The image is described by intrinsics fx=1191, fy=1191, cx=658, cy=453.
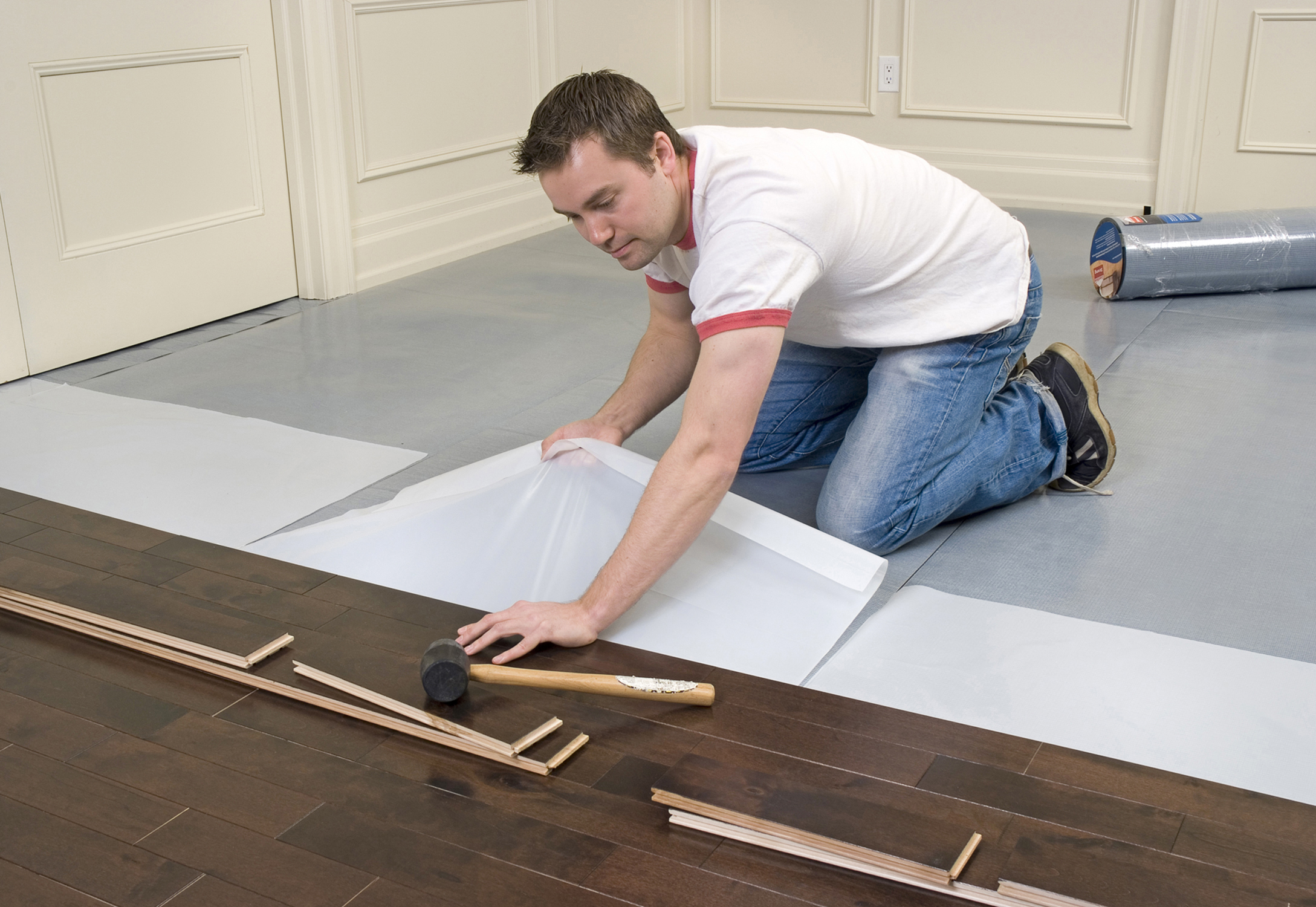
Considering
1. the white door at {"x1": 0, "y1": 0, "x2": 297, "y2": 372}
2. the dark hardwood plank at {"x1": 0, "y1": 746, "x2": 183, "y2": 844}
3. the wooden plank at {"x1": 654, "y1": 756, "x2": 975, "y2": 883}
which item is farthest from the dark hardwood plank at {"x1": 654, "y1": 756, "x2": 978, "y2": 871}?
the white door at {"x1": 0, "y1": 0, "x2": 297, "y2": 372}

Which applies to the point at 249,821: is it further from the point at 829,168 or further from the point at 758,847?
the point at 829,168

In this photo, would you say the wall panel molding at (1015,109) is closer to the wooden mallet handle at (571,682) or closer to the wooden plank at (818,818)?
the wooden mallet handle at (571,682)

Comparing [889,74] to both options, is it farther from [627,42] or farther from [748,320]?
[748,320]

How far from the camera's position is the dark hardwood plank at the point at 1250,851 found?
1.11m

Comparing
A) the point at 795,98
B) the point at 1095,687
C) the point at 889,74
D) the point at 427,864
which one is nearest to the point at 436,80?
the point at 795,98

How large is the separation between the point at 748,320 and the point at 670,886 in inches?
29.9

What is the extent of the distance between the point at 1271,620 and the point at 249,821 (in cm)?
153

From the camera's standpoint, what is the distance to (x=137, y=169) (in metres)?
3.32

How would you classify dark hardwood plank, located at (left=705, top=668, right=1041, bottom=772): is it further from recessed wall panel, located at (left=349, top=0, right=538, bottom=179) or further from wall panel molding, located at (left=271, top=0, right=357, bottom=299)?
recessed wall panel, located at (left=349, top=0, right=538, bottom=179)

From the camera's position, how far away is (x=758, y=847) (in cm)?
118

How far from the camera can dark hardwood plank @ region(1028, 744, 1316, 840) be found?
1184 millimetres

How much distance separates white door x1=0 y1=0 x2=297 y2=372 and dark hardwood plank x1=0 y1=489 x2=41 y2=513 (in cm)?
115

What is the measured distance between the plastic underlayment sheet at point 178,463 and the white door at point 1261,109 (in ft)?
11.4

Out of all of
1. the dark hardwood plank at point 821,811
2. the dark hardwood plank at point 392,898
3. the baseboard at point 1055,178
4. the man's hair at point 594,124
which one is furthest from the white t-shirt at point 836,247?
the baseboard at point 1055,178
